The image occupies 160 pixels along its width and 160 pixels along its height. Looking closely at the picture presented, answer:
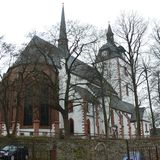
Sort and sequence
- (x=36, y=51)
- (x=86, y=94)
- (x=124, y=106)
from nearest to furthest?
(x=36, y=51), (x=86, y=94), (x=124, y=106)

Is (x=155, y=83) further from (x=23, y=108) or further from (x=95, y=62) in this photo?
(x=23, y=108)

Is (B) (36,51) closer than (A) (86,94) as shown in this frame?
Yes

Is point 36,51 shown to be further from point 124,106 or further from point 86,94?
point 124,106

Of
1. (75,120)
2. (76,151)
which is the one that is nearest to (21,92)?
(76,151)

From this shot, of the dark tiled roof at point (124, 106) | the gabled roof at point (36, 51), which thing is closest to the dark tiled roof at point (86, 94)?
the gabled roof at point (36, 51)

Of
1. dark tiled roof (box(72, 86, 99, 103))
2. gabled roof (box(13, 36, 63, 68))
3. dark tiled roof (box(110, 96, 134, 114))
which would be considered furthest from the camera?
dark tiled roof (box(110, 96, 134, 114))

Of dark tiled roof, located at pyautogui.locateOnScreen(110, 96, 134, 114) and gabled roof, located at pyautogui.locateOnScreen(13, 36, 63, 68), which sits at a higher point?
gabled roof, located at pyautogui.locateOnScreen(13, 36, 63, 68)

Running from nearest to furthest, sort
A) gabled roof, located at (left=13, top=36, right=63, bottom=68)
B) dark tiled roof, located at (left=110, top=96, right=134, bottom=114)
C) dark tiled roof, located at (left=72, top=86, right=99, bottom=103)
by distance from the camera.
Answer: gabled roof, located at (left=13, top=36, right=63, bottom=68) → dark tiled roof, located at (left=72, top=86, right=99, bottom=103) → dark tiled roof, located at (left=110, top=96, right=134, bottom=114)

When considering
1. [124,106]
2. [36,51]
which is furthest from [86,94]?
[124,106]

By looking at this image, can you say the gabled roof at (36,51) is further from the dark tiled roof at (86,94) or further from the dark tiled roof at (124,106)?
the dark tiled roof at (124,106)

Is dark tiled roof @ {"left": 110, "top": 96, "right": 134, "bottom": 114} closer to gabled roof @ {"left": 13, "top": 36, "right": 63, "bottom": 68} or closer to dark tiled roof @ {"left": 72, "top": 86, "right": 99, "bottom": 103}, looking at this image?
dark tiled roof @ {"left": 72, "top": 86, "right": 99, "bottom": 103}

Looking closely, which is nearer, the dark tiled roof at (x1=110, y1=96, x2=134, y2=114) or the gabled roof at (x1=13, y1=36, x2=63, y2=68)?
the gabled roof at (x1=13, y1=36, x2=63, y2=68)

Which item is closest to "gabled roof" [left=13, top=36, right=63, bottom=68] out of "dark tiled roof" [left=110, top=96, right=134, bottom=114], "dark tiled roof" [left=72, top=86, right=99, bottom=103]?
"dark tiled roof" [left=72, top=86, right=99, bottom=103]

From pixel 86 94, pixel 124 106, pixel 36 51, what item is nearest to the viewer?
pixel 36 51
